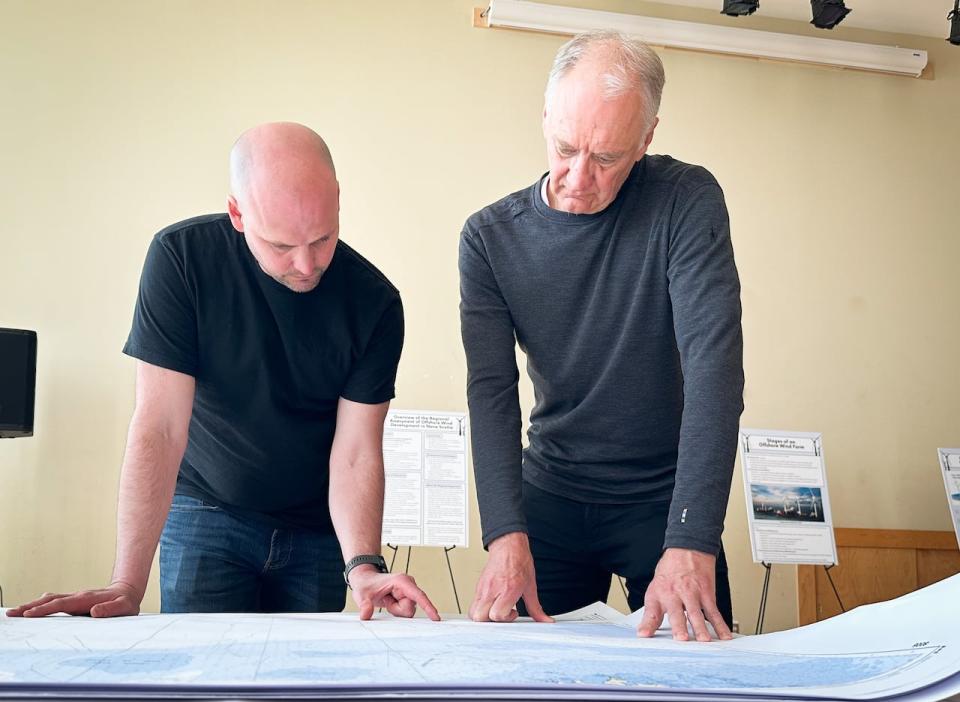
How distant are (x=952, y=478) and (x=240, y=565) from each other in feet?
13.0

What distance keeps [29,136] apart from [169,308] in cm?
319

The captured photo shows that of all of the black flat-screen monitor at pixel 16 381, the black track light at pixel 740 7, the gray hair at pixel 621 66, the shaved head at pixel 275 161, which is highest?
the black track light at pixel 740 7

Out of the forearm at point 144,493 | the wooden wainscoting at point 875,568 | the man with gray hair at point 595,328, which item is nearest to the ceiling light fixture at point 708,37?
the wooden wainscoting at point 875,568

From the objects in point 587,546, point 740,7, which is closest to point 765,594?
point 740,7

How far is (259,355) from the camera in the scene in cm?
148

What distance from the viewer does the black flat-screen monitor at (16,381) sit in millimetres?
3539

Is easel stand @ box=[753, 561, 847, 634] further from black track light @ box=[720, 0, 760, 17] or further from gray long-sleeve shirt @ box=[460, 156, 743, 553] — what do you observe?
gray long-sleeve shirt @ box=[460, 156, 743, 553]

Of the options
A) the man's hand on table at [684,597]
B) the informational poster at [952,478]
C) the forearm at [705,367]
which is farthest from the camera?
the informational poster at [952,478]

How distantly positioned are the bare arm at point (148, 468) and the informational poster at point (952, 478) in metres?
4.03

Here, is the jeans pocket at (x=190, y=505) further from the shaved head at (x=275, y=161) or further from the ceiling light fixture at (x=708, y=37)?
the ceiling light fixture at (x=708, y=37)

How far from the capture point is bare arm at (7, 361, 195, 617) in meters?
1.32

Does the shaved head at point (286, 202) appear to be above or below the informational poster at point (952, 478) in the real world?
above

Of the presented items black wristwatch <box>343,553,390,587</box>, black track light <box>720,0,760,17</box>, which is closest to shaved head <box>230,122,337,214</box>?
black wristwatch <box>343,553,390,587</box>

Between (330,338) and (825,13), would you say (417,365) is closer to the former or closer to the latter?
(825,13)
